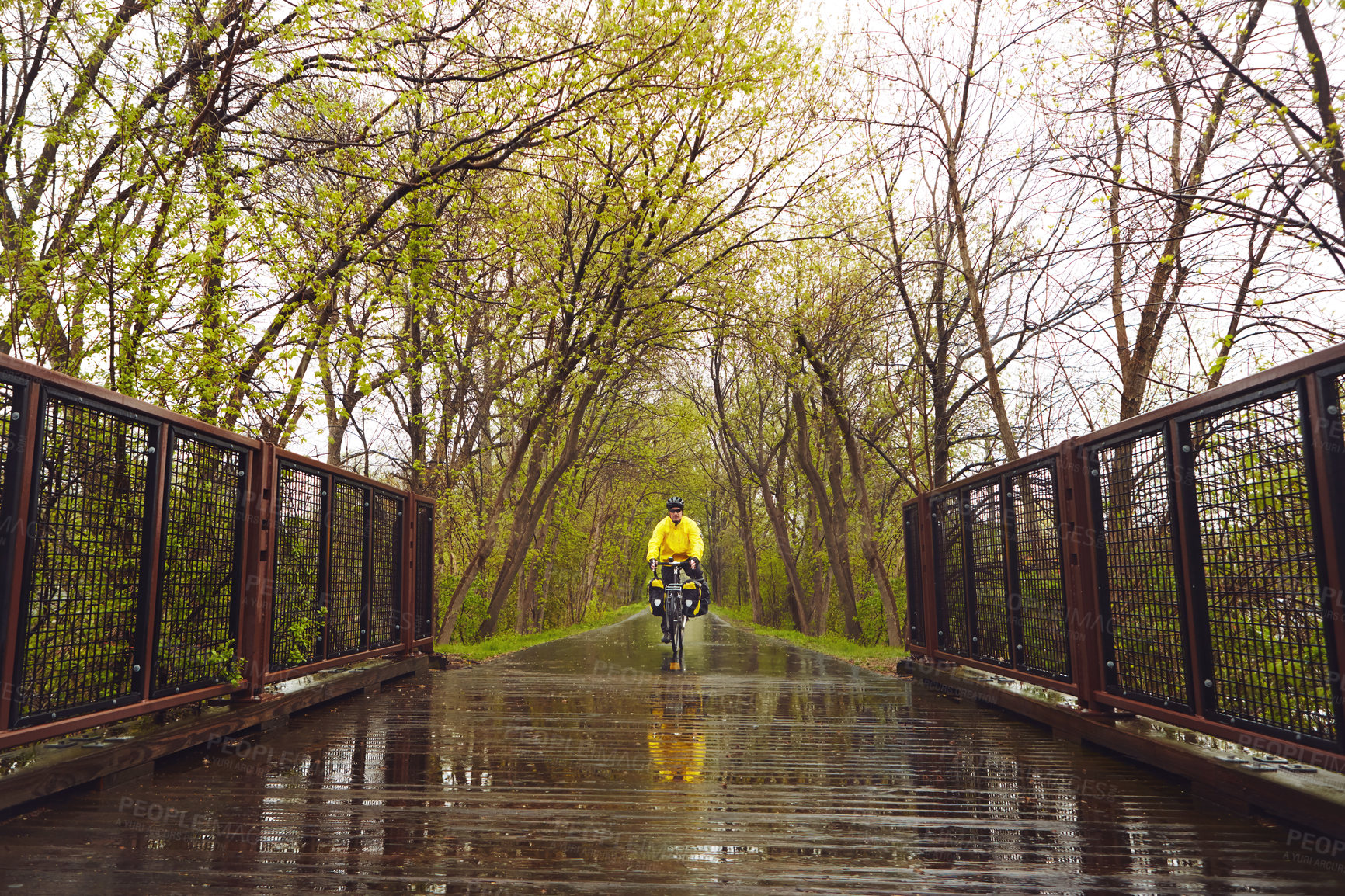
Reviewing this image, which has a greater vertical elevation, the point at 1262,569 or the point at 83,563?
the point at 83,563

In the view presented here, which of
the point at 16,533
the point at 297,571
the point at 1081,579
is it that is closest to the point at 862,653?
the point at 1081,579

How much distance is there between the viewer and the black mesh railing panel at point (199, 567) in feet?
14.3

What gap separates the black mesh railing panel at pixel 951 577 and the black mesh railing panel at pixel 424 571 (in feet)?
18.4

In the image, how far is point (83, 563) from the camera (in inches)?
145

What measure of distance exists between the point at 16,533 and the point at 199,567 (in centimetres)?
173

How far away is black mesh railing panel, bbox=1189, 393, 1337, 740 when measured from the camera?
9.97 ft

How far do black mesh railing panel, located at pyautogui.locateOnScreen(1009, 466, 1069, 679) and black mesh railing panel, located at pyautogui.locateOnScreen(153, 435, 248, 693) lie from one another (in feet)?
17.2

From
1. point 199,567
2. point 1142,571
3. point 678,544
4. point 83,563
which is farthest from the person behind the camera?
point 678,544

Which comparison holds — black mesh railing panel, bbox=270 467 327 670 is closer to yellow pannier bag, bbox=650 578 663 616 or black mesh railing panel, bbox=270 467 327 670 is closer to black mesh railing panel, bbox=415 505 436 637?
black mesh railing panel, bbox=415 505 436 637

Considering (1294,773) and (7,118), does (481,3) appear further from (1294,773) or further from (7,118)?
(1294,773)

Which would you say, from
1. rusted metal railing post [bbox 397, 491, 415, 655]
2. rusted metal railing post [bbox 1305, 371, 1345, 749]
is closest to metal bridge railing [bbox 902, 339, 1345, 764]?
rusted metal railing post [bbox 1305, 371, 1345, 749]

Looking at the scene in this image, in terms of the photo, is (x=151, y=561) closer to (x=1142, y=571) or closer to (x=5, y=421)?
(x=5, y=421)

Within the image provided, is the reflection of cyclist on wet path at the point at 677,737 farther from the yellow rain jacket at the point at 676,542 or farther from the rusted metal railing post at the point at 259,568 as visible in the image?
the yellow rain jacket at the point at 676,542

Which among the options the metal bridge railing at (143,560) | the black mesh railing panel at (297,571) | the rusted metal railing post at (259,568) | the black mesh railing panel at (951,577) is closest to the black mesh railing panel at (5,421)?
the metal bridge railing at (143,560)
